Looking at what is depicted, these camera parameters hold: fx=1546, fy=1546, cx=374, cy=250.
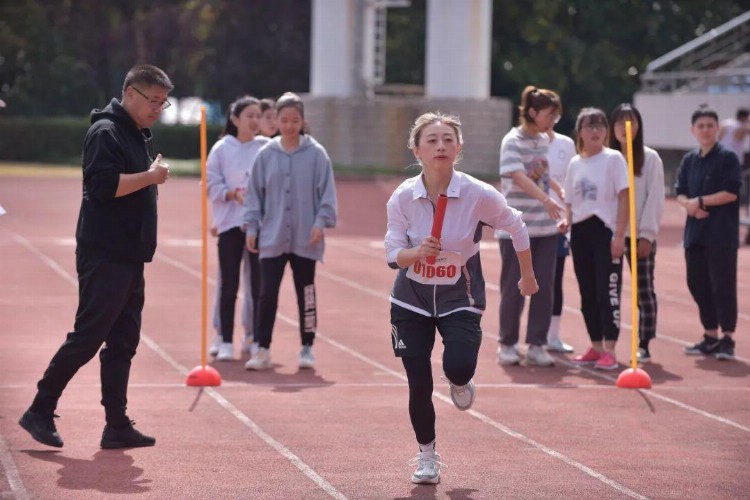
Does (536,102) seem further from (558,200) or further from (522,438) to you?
(522,438)

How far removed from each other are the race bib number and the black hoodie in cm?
158

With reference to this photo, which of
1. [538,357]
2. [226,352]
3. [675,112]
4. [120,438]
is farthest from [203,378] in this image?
[675,112]

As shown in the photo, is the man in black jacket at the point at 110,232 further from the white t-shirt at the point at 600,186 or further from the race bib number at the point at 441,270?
the white t-shirt at the point at 600,186

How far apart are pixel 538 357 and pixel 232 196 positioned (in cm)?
264

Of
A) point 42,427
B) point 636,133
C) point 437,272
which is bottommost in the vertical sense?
point 42,427

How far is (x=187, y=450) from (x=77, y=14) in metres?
60.8

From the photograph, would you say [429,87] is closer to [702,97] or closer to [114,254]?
[702,97]

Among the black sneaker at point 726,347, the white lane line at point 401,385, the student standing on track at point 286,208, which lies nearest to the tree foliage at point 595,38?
the black sneaker at point 726,347

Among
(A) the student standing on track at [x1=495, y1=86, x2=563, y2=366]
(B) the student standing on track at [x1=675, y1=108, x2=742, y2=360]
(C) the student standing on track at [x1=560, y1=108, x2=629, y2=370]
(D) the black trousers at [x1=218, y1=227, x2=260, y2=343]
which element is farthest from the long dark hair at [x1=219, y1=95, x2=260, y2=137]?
(B) the student standing on track at [x1=675, y1=108, x2=742, y2=360]

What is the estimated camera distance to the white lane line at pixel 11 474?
715 cm

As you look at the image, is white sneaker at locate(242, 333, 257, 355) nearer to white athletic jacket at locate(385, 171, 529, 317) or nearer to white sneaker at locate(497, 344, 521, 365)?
white sneaker at locate(497, 344, 521, 365)

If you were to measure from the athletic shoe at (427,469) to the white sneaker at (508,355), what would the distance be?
13.6 ft

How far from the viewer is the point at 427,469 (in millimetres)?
7492

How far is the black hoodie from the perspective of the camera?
7.98m
